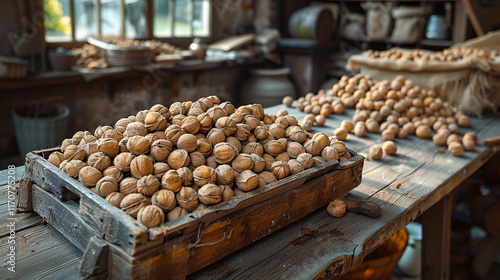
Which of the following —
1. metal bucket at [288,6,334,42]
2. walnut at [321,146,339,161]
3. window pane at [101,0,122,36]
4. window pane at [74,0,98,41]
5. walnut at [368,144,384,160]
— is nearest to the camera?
walnut at [321,146,339,161]

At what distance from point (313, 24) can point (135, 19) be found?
2591 millimetres

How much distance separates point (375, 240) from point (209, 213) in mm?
685

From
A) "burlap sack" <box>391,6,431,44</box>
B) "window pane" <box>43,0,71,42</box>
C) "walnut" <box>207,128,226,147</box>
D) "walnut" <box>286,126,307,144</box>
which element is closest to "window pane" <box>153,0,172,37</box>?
"window pane" <box>43,0,71,42</box>

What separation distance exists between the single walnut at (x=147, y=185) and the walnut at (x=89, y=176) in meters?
0.15

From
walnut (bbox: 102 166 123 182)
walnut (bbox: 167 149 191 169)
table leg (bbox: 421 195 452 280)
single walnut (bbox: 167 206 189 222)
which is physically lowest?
table leg (bbox: 421 195 452 280)

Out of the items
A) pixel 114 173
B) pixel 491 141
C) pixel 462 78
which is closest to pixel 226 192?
pixel 114 173

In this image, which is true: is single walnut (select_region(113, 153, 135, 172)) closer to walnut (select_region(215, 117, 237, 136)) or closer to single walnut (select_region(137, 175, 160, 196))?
single walnut (select_region(137, 175, 160, 196))

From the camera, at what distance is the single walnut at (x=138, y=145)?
136cm

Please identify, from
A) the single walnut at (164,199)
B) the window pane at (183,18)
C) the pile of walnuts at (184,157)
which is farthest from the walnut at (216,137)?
the window pane at (183,18)

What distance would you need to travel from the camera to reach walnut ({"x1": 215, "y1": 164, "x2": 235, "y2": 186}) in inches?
52.5

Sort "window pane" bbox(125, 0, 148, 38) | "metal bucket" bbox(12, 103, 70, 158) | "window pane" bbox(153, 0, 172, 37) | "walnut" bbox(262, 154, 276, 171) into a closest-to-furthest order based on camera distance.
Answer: "walnut" bbox(262, 154, 276, 171), "metal bucket" bbox(12, 103, 70, 158), "window pane" bbox(125, 0, 148, 38), "window pane" bbox(153, 0, 172, 37)

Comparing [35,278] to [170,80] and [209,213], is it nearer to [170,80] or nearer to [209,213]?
[209,213]

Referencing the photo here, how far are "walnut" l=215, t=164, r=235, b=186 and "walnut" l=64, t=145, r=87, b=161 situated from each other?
A: 1.60 ft

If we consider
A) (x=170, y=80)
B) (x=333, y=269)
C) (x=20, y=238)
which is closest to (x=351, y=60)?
(x=170, y=80)
